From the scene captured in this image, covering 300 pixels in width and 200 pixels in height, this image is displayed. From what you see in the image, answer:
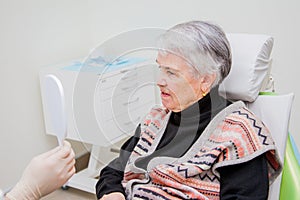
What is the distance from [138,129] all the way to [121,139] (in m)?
Result: 0.22

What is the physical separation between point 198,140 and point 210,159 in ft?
0.30

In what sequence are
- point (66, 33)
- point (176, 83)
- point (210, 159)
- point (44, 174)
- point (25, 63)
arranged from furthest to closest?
point (66, 33)
point (25, 63)
point (176, 83)
point (210, 159)
point (44, 174)

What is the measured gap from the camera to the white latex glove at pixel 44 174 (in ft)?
3.36

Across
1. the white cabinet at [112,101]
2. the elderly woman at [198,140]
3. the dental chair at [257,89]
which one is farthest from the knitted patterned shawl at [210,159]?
the white cabinet at [112,101]

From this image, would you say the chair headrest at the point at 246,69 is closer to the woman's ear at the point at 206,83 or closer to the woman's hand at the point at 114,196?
the woman's ear at the point at 206,83

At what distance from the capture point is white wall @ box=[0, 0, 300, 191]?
2.08 metres

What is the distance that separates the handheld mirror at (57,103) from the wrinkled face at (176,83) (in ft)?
1.30

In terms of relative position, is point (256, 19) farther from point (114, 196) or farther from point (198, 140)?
point (114, 196)

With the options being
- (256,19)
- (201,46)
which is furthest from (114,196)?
(256,19)

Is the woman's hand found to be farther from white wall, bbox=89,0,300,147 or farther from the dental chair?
white wall, bbox=89,0,300,147

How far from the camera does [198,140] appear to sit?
126cm

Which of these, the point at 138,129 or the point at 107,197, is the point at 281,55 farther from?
the point at 107,197

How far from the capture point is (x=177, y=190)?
1.23 m

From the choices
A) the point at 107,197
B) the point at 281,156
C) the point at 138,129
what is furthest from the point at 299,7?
the point at 107,197
